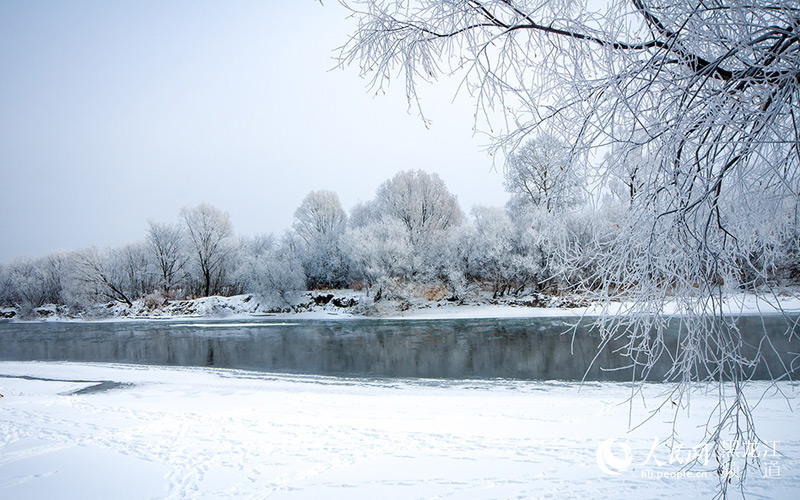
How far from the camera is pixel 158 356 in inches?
672

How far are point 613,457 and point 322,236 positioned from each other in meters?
40.3

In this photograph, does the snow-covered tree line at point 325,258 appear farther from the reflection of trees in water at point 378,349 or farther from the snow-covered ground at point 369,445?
the snow-covered ground at point 369,445

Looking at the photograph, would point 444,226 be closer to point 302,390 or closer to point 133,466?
point 302,390

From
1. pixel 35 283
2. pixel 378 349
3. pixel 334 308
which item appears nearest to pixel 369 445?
pixel 378 349

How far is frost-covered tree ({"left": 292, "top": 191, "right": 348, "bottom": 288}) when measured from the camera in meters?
40.7

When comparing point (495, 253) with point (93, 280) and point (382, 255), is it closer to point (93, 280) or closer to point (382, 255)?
point (382, 255)

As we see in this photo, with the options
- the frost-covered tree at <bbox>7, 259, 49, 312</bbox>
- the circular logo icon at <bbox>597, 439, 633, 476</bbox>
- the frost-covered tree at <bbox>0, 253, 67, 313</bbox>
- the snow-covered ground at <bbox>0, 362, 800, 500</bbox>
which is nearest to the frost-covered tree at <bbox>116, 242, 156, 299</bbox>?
the frost-covered tree at <bbox>0, 253, 67, 313</bbox>

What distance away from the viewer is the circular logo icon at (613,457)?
4587 millimetres

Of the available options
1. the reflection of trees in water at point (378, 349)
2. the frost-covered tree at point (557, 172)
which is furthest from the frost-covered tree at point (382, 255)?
the frost-covered tree at point (557, 172)

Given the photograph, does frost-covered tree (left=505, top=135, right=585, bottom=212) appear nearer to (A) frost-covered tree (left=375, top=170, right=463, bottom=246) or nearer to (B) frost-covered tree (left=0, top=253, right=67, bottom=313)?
(A) frost-covered tree (left=375, top=170, right=463, bottom=246)

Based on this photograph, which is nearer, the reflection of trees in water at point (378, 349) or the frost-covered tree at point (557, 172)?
the frost-covered tree at point (557, 172)

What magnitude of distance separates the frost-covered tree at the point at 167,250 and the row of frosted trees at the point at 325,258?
0.09 meters

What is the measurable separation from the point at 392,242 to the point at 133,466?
28.9 metres

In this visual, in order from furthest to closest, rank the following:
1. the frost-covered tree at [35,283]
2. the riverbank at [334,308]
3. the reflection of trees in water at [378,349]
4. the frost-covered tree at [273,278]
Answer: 1. the frost-covered tree at [35,283]
2. the frost-covered tree at [273,278]
3. the riverbank at [334,308]
4. the reflection of trees in water at [378,349]
